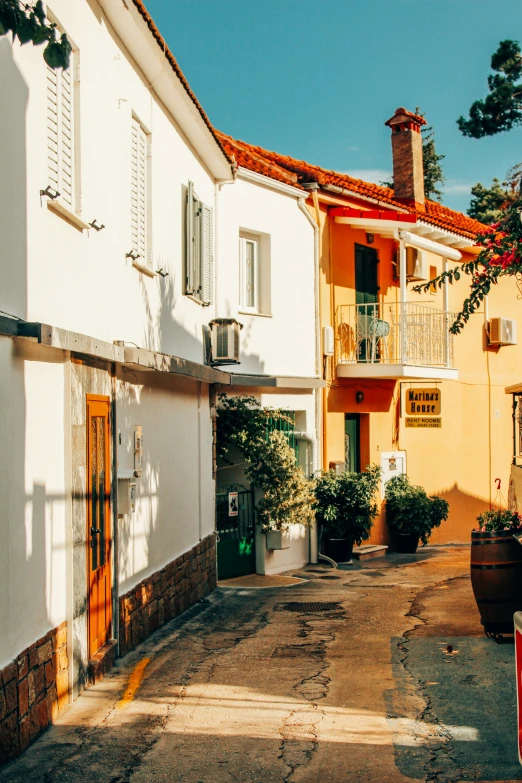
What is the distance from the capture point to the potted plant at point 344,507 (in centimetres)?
1569

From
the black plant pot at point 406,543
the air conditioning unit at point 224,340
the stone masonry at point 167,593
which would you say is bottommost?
the black plant pot at point 406,543

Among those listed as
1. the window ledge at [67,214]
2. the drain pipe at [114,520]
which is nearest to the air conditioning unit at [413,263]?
the drain pipe at [114,520]

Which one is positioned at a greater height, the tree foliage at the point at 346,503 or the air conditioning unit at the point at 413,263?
the air conditioning unit at the point at 413,263

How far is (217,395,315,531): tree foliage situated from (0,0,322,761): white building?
0.54m

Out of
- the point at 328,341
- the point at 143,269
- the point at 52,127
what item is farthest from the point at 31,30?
the point at 328,341

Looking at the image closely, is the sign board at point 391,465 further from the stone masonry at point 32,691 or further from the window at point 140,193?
the stone masonry at point 32,691

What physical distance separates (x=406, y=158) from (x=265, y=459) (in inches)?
383

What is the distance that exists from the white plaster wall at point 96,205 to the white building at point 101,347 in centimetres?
2

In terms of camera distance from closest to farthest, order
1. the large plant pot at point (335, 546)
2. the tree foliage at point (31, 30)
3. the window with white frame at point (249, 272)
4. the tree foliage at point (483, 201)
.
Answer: the tree foliage at point (31, 30) → the window with white frame at point (249, 272) → the large plant pot at point (335, 546) → the tree foliage at point (483, 201)

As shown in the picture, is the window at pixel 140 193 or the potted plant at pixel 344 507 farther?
the potted plant at pixel 344 507

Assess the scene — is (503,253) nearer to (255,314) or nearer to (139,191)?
(139,191)

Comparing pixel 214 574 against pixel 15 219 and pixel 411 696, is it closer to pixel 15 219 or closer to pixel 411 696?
pixel 411 696

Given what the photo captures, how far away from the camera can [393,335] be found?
58.5ft

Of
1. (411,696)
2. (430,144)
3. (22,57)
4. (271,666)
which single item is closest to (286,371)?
(271,666)
